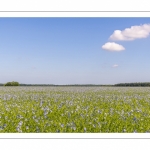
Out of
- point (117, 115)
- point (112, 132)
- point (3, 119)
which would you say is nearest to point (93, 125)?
point (112, 132)

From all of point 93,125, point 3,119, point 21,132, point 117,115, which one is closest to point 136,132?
point 93,125

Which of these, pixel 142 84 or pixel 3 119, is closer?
pixel 3 119
